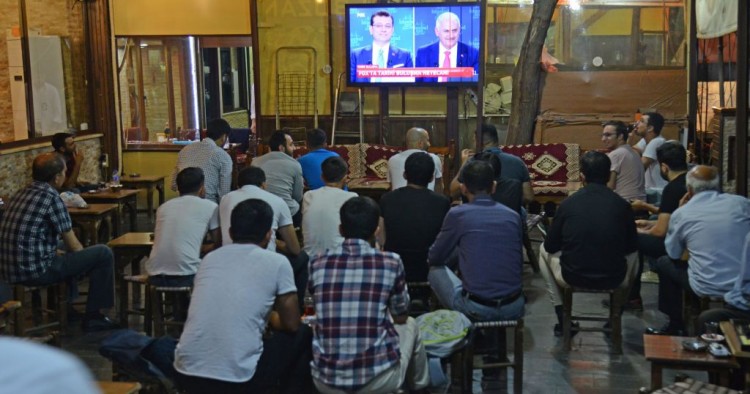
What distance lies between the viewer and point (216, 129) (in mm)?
7957

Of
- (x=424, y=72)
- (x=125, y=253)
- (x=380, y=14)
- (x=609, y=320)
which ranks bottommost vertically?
(x=609, y=320)

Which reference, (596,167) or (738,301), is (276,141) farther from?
(738,301)

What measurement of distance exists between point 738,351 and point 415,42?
7719 mm

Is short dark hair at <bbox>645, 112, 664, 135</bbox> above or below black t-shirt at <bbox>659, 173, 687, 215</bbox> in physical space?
above

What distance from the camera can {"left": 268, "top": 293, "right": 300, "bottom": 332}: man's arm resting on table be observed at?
4297 millimetres

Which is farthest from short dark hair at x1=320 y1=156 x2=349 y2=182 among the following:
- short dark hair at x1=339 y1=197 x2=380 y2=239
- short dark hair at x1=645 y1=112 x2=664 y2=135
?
short dark hair at x1=645 y1=112 x2=664 y2=135

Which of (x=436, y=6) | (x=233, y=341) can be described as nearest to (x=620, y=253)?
(x=233, y=341)

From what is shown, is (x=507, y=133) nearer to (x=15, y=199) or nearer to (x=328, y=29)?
Result: (x=328, y=29)

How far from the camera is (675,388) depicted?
177 inches

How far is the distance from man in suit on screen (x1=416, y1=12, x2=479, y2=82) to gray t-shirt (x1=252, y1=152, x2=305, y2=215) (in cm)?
416

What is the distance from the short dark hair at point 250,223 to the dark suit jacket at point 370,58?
292 inches

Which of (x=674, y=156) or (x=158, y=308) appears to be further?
(x=674, y=156)

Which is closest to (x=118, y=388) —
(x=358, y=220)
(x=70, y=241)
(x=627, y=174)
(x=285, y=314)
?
(x=285, y=314)

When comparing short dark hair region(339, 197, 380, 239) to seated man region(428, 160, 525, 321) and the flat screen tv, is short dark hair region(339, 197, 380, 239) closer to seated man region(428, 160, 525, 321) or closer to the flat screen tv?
seated man region(428, 160, 525, 321)
